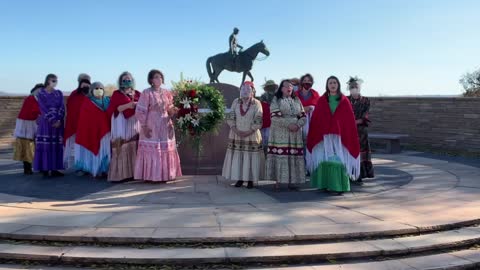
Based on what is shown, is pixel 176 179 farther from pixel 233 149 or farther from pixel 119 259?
pixel 119 259

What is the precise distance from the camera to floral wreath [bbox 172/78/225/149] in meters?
8.27

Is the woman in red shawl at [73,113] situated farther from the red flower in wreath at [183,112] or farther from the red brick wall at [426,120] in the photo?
the red brick wall at [426,120]

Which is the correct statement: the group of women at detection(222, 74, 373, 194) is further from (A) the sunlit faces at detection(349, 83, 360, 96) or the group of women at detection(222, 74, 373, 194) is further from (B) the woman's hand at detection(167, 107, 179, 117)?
(B) the woman's hand at detection(167, 107, 179, 117)

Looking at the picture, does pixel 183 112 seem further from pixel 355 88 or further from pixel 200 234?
pixel 200 234

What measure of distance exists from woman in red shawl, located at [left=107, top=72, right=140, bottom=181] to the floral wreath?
2.66ft

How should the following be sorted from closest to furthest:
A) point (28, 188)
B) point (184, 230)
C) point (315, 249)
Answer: point (315, 249)
point (184, 230)
point (28, 188)

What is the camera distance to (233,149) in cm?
775

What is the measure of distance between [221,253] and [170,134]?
3.93m

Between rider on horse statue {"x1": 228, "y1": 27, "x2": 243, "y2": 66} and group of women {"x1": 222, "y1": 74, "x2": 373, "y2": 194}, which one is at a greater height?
rider on horse statue {"x1": 228, "y1": 27, "x2": 243, "y2": 66}

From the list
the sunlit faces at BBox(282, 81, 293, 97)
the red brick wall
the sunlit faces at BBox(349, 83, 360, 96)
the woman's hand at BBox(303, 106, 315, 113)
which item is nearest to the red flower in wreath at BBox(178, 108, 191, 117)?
the sunlit faces at BBox(282, 81, 293, 97)

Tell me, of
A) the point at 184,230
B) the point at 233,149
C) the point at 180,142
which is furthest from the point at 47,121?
the point at 184,230

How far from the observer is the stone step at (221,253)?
444 centimetres

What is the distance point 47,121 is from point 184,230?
15.9ft

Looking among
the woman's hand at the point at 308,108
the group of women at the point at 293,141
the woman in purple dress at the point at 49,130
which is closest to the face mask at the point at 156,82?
the group of women at the point at 293,141
